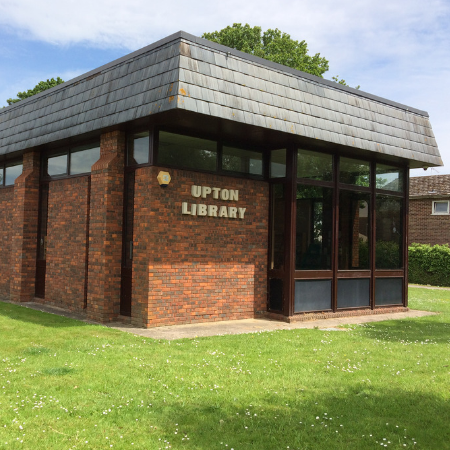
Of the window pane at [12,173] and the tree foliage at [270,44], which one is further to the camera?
the tree foliage at [270,44]

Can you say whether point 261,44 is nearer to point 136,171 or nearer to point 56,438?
point 136,171

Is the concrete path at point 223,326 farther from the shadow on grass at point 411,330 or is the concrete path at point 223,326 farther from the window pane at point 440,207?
the window pane at point 440,207

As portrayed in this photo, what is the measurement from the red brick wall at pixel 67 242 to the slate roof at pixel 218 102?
125cm

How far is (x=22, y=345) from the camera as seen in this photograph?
8.12 meters

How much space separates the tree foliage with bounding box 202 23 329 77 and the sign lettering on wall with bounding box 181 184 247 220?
25.1 m

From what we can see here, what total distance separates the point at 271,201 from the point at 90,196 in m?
3.99

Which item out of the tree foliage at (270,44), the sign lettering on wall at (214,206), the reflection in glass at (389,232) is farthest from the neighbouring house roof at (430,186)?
the sign lettering on wall at (214,206)

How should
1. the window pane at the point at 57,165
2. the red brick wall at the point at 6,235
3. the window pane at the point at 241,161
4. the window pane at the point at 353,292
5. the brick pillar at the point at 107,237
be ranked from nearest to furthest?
the brick pillar at the point at 107,237 < the window pane at the point at 241,161 < the window pane at the point at 353,292 < the window pane at the point at 57,165 < the red brick wall at the point at 6,235

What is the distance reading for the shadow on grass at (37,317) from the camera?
10182 millimetres

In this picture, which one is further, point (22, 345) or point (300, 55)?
point (300, 55)

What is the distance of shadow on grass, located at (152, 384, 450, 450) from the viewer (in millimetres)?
4516

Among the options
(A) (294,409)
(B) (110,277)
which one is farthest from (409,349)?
(B) (110,277)

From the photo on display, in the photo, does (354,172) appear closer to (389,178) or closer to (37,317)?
(389,178)

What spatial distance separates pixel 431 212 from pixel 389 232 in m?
16.6
